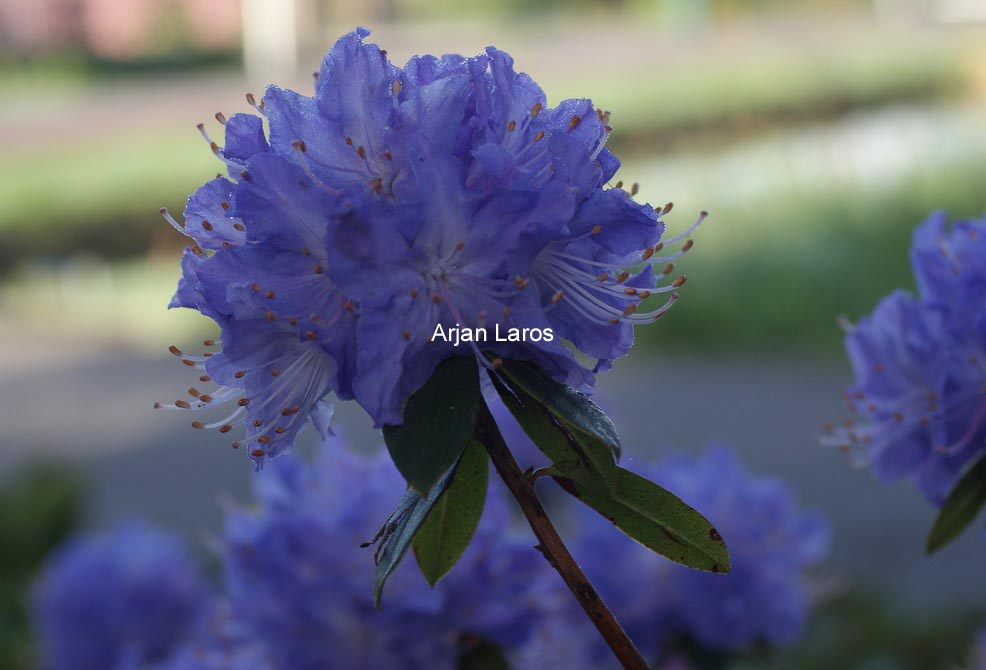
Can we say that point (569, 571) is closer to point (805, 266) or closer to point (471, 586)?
point (471, 586)

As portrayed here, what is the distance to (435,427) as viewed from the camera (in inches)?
26.9

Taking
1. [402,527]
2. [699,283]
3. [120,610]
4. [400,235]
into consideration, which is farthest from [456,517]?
[699,283]

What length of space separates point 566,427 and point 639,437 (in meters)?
4.26

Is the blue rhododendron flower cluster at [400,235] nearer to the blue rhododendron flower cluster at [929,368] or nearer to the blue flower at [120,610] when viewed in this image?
the blue rhododendron flower cluster at [929,368]

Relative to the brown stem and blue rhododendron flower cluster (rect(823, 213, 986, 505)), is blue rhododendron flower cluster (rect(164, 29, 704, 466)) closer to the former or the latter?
the brown stem

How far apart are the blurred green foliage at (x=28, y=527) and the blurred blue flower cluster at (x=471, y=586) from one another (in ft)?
4.55

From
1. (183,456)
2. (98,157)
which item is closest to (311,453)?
(183,456)

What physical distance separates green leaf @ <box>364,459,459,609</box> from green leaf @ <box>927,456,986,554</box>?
395mm

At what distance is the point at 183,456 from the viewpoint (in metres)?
5.14

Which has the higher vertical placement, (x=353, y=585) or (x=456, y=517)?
(x=456, y=517)

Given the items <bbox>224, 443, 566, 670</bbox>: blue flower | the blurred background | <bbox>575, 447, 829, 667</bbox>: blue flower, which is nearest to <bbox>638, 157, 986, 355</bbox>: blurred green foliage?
the blurred background

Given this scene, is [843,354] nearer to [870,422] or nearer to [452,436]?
[870,422]

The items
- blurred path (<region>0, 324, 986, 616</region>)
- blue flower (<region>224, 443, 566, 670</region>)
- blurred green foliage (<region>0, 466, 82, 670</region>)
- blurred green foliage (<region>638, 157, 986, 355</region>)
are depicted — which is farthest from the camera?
blurred green foliage (<region>638, 157, 986, 355</region>)

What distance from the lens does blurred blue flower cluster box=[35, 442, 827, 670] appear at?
1196 mm
